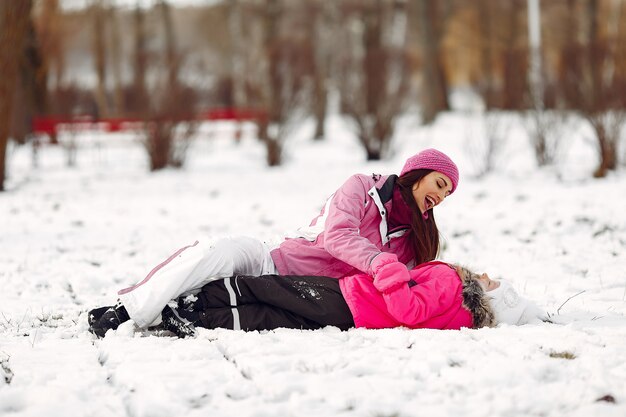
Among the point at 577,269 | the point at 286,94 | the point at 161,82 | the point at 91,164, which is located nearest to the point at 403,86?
the point at 286,94

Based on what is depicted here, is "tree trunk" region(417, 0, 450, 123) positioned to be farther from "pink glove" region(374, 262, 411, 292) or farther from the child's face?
"pink glove" region(374, 262, 411, 292)

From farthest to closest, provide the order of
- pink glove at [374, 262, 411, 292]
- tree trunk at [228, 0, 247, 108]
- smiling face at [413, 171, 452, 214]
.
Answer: tree trunk at [228, 0, 247, 108] < smiling face at [413, 171, 452, 214] < pink glove at [374, 262, 411, 292]

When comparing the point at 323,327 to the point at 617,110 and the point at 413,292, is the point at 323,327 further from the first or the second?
the point at 617,110

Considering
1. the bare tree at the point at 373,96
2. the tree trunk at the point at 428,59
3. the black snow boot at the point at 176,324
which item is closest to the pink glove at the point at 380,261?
the black snow boot at the point at 176,324

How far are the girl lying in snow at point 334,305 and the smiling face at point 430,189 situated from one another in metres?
0.31

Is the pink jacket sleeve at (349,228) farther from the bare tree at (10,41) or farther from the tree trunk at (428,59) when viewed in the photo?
the tree trunk at (428,59)

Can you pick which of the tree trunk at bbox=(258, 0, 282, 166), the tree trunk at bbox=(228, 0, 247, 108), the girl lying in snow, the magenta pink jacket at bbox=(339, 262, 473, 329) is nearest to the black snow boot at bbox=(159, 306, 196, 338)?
the girl lying in snow

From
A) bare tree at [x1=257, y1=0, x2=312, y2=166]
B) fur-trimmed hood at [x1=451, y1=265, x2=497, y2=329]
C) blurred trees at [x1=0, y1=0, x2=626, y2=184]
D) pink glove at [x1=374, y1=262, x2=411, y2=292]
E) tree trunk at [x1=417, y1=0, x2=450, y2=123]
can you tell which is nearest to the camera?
pink glove at [x1=374, y1=262, x2=411, y2=292]

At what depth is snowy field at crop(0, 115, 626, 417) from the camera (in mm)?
2658

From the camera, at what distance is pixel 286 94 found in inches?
534

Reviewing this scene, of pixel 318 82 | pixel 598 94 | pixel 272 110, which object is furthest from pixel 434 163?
pixel 318 82

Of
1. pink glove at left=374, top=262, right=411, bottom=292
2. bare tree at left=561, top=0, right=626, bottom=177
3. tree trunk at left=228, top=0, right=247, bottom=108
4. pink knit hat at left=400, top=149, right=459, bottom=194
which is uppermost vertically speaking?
tree trunk at left=228, top=0, right=247, bottom=108

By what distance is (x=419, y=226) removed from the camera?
376 centimetres

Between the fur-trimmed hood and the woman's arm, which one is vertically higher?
the woman's arm
